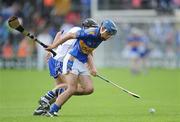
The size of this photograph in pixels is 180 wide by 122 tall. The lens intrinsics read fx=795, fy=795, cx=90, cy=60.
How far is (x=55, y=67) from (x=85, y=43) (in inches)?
60.2

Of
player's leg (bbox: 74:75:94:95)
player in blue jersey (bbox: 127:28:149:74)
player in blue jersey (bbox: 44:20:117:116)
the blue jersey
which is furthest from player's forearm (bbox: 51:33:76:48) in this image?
player in blue jersey (bbox: 127:28:149:74)

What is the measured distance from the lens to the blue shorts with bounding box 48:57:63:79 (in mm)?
17844

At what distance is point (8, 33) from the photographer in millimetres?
42031

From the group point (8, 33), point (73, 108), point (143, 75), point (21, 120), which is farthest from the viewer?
point (8, 33)

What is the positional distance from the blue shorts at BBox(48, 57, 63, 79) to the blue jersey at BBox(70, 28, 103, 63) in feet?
3.24

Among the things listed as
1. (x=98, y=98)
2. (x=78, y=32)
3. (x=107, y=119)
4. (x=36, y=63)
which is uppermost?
(x=78, y=32)

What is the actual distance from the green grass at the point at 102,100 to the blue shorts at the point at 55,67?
942 mm

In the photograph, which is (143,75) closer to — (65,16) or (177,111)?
(65,16)

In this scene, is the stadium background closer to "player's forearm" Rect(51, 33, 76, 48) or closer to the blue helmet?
"player's forearm" Rect(51, 33, 76, 48)

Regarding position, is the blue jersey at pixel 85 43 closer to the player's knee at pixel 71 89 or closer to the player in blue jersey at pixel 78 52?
the player in blue jersey at pixel 78 52

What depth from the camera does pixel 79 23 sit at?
41.9 meters

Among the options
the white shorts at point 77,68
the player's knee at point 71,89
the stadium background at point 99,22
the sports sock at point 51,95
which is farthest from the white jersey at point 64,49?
the stadium background at point 99,22

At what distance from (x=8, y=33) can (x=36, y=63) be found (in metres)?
2.17

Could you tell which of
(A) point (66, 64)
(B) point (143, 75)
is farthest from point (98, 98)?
(B) point (143, 75)
